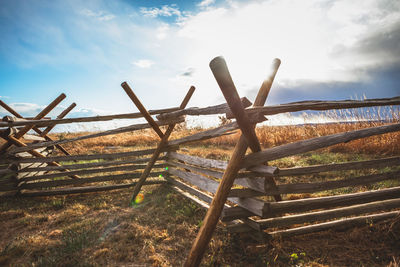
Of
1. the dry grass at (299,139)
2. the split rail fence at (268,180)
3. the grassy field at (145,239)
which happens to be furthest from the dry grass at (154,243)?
the dry grass at (299,139)

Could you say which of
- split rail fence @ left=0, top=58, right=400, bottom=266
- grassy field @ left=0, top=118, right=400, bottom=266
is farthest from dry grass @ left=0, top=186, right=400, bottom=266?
split rail fence @ left=0, top=58, right=400, bottom=266

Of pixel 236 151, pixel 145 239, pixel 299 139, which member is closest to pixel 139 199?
pixel 145 239

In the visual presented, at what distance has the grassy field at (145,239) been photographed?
84.3 inches

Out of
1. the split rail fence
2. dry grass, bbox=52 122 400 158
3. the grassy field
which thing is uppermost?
dry grass, bbox=52 122 400 158

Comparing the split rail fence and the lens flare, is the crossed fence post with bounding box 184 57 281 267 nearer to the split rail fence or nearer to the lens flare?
the split rail fence

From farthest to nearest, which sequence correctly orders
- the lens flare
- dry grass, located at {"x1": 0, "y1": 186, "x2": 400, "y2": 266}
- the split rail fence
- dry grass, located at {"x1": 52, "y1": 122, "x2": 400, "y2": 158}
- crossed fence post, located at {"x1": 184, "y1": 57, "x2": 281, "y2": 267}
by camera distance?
1. dry grass, located at {"x1": 52, "y1": 122, "x2": 400, "y2": 158}
2. the lens flare
3. dry grass, located at {"x1": 0, "y1": 186, "x2": 400, "y2": 266}
4. the split rail fence
5. crossed fence post, located at {"x1": 184, "y1": 57, "x2": 281, "y2": 267}

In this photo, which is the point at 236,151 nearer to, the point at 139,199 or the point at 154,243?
the point at 154,243

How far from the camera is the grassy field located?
214 centimetres

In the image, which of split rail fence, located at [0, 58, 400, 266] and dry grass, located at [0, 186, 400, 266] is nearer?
split rail fence, located at [0, 58, 400, 266]

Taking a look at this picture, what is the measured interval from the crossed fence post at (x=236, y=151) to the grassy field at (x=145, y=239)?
590mm

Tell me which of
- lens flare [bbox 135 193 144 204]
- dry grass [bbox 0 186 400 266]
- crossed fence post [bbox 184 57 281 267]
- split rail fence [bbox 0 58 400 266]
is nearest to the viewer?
crossed fence post [bbox 184 57 281 267]

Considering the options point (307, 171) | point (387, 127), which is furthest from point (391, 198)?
point (307, 171)

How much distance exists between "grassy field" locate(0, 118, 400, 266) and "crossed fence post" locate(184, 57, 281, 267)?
1.94 ft

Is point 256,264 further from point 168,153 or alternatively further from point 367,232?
point 168,153
